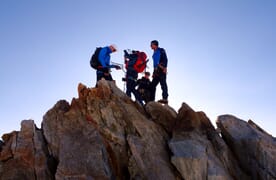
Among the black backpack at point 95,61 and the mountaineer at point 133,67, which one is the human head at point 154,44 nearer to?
the mountaineer at point 133,67

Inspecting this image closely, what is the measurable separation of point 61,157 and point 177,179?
21.2 ft

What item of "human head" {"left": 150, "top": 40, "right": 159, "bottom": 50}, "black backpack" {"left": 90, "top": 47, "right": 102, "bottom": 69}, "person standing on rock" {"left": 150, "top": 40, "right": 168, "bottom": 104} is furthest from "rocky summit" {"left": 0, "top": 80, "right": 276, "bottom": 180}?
"human head" {"left": 150, "top": 40, "right": 159, "bottom": 50}

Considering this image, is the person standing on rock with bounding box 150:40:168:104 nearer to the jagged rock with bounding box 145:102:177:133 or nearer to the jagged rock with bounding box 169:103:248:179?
the jagged rock with bounding box 145:102:177:133

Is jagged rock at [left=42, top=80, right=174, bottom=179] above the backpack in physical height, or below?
below

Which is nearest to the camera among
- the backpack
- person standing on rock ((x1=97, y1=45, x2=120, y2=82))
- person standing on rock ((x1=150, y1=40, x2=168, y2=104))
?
person standing on rock ((x1=150, y1=40, x2=168, y2=104))

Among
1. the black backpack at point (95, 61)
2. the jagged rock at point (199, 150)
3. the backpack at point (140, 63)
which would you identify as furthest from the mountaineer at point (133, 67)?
the jagged rock at point (199, 150)

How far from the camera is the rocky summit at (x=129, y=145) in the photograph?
17266 mm

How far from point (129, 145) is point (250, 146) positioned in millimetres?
6853

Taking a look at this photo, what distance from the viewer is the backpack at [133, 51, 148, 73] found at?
25688 millimetres

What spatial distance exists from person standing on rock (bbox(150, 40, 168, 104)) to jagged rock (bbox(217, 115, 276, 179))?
5.20m

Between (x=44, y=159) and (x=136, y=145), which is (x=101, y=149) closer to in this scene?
(x=136, y=145)

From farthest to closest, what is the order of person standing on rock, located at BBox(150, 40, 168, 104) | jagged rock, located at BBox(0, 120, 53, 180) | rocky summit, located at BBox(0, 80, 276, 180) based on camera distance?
person standing on rock, located at BBox(150, 40, 168, 104) → jagged rock, located at BBox(0, 120, 53, 180) → rocky summit, located at BBox(0, 80, 276, 180)

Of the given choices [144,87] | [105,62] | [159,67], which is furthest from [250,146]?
[105,62]

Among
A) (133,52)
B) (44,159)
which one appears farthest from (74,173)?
(133,52)
